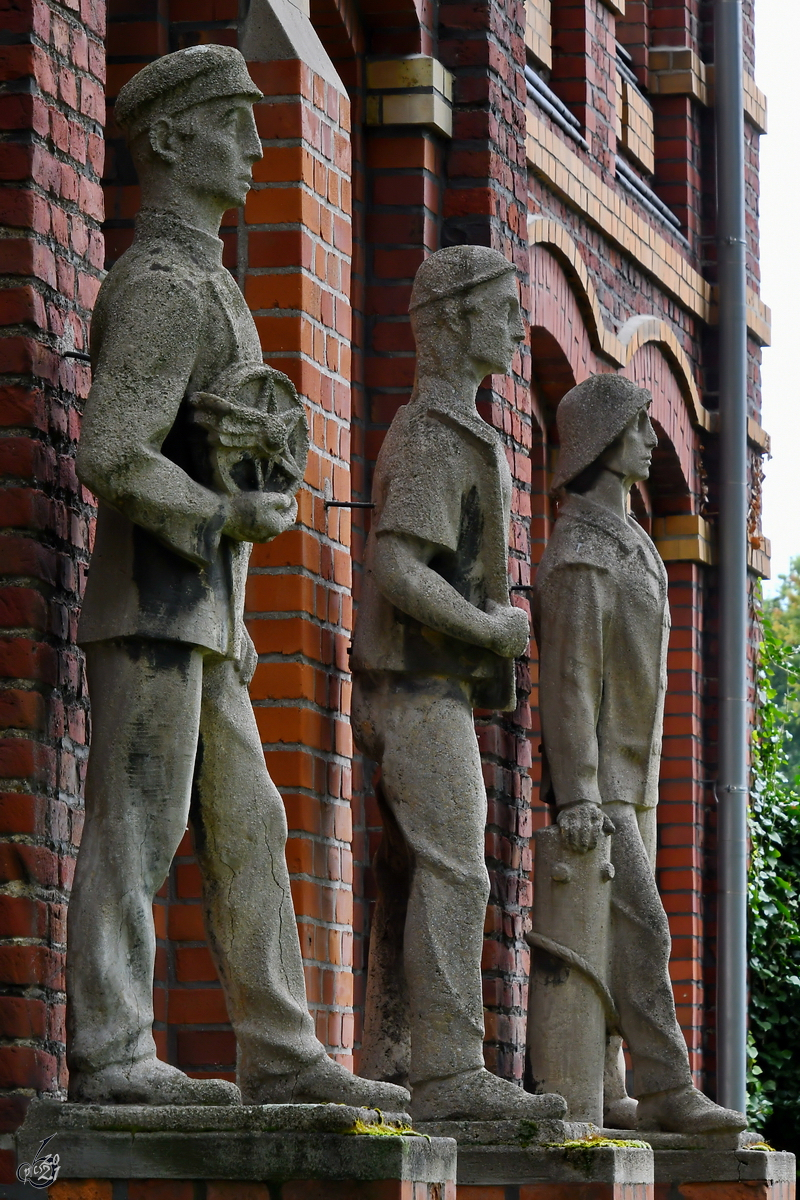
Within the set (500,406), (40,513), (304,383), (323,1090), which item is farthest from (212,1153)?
(500,406)

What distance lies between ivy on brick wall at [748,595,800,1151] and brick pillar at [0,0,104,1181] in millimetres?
7396

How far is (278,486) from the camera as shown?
504 centimetres

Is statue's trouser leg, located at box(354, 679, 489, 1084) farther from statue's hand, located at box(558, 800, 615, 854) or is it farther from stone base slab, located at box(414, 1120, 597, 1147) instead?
statue's hand, located at box(558, 800, 615, 854)

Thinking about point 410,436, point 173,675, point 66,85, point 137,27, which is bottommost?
point 173,675

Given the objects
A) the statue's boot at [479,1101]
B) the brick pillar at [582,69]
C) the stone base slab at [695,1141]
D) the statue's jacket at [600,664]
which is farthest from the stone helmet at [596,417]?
the brick pillar at [582,69]

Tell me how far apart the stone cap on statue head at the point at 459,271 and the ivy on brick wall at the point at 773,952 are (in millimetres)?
6380

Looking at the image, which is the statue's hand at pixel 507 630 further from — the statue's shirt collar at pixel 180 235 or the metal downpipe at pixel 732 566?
the metal downpipe at pixel 732 566

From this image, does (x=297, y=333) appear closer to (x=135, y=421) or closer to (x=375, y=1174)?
(x=135, y=421)

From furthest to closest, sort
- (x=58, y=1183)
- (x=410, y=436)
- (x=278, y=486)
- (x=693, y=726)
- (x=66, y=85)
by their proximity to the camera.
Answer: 1. (x=693, y=726)
2. (x=410, y=436)
3. (x=66, y=85)
4. (x=278, y=486)
5. (x=58, y=1183)

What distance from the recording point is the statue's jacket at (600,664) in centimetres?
759

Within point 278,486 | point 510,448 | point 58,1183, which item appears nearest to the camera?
point 58,1183

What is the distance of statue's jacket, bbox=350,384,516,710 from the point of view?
20.7ft

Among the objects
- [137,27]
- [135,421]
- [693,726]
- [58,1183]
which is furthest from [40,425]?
[693,726]

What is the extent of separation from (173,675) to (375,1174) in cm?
101
